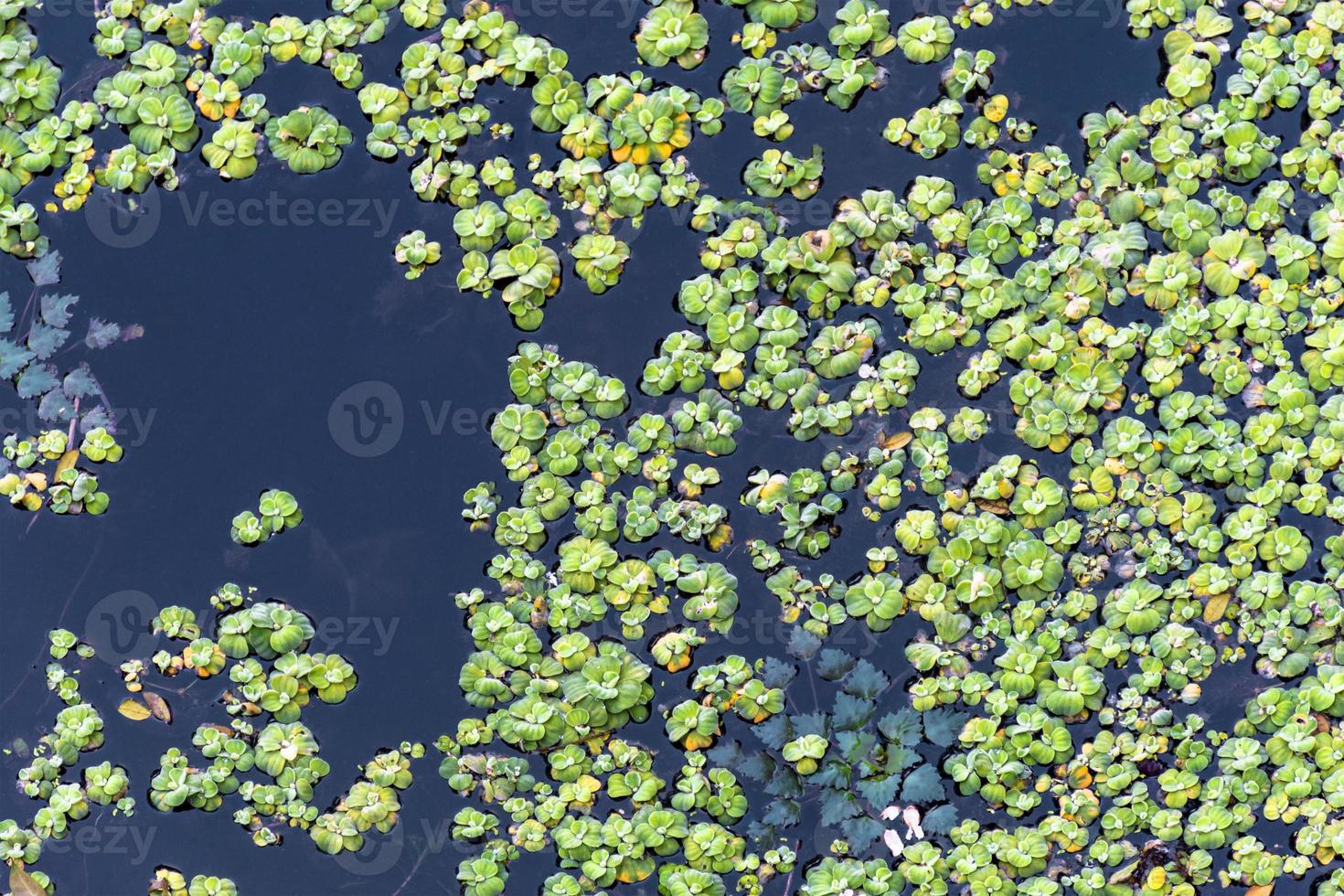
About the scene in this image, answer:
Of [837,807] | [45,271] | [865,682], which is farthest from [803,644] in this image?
[45,271]

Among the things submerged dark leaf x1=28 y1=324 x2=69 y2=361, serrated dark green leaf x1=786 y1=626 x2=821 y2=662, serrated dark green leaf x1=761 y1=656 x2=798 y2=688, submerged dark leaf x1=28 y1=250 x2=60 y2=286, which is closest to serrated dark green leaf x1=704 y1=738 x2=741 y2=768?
serrated dark green leaf x1=761 y1=656 x2=798 y2=688

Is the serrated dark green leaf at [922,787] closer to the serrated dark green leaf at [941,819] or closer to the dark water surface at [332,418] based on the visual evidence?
the serrated dark green leaf at [941,819]

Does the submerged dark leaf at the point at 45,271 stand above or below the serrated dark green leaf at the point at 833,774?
above

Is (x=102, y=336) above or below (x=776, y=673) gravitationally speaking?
above

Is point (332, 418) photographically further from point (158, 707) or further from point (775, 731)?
point (775, 731)

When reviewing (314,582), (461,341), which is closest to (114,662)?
(314,582)

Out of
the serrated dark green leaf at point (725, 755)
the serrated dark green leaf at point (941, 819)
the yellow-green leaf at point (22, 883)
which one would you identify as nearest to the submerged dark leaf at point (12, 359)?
the yellow-green leaf at point (22, 883)

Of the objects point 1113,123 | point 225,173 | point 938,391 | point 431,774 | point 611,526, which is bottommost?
point 431,774

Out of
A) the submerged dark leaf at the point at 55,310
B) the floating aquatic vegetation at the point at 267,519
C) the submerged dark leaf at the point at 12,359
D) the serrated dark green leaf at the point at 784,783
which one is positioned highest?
the submerged dark leaf at the point at 55,310

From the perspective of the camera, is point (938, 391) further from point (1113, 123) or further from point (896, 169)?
point (1113, 123)
